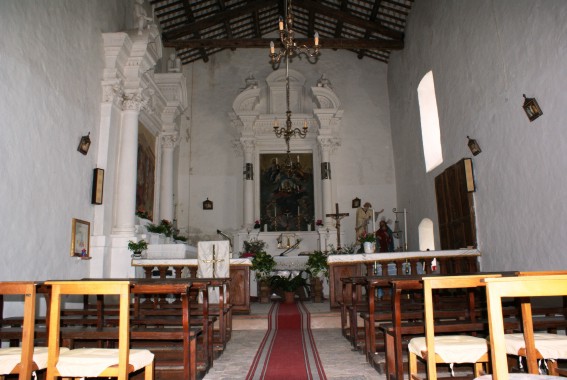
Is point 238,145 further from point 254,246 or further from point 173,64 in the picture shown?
point 254,246

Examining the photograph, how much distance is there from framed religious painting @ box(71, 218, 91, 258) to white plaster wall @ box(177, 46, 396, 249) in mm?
5525

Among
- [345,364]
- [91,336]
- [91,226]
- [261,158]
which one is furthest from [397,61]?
[91,336]

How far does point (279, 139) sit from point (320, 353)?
30.9 ft

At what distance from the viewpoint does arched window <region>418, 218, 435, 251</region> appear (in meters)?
11.4

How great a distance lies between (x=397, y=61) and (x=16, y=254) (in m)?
10.8

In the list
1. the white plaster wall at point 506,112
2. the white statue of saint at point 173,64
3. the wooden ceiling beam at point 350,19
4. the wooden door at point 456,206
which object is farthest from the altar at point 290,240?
the wooden ceiling beam at point 350,19

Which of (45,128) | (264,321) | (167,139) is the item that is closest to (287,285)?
(264,321)

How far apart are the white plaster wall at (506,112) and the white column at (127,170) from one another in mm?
6265

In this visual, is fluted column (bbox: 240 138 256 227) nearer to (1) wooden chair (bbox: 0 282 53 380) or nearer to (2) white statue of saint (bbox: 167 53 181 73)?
(2) white statue of saint (bbox: 167 53 181 73)

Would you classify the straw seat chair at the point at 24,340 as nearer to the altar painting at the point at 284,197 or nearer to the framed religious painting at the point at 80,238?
the framed religious painting at the point at 80,238

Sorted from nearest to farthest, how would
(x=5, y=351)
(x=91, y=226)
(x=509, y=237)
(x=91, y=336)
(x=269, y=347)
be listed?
1. (x=5, y=351)
2. (x=91, y=336)
3. (x=269, y=347)
4. (x=509, y=237)
5. (x=91, y=226)

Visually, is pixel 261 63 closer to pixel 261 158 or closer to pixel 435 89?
pixel 261 158

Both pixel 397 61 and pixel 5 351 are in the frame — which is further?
pixel 397 61

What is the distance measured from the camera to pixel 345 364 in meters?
4.48
